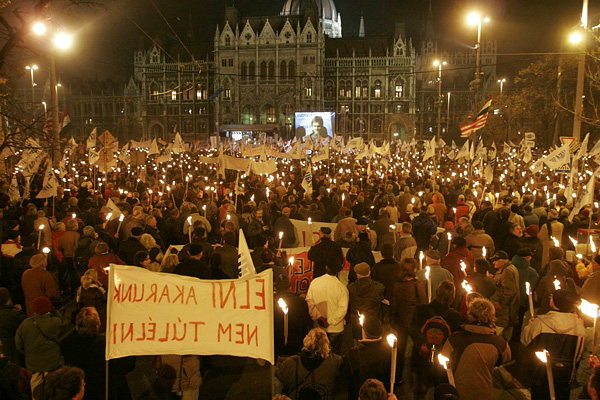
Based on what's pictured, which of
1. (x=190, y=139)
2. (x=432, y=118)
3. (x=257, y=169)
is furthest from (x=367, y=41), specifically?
(x=257, y=169)

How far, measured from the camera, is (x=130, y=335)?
4.12 meters

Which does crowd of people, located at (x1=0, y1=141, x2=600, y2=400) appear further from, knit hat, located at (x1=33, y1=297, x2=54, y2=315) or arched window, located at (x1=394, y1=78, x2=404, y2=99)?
arched window, located at (x1=394, y1=78, x2=404, y2=99)

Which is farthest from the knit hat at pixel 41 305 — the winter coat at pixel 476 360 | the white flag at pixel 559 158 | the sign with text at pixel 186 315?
the white flag at pixel 559 158

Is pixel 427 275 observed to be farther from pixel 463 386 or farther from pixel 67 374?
pixel 67 374

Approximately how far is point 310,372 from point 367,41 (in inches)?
3079

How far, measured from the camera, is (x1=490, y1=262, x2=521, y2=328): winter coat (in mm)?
5992

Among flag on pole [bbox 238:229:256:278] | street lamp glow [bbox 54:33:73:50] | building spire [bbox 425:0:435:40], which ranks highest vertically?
building spire [bbox 425:0:435:40]

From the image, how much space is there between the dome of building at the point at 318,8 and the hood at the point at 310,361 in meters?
85.6

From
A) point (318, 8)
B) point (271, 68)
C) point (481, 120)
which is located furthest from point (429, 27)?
point (481, 120)

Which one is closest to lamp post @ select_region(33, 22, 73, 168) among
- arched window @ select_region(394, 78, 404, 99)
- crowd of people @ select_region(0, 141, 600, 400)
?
crowd of people @ select_region(0, 141, 600, 400)

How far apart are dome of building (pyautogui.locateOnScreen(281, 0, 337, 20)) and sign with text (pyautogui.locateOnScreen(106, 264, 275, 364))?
85.5 meters

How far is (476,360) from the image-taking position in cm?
404

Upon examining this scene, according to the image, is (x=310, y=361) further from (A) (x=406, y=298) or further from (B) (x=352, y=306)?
(A) (x=406, y=298)

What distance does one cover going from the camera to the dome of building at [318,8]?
286ft
